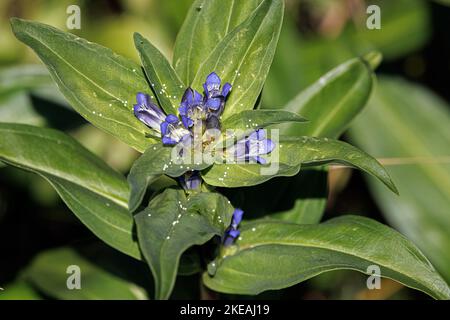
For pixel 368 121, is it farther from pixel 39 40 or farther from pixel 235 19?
pixel 39 40

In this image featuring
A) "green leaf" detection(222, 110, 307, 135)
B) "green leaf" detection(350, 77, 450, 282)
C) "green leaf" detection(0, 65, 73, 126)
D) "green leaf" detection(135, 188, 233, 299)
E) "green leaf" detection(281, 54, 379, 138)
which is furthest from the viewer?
"green leaf" detection(350, 77, 450, 282)

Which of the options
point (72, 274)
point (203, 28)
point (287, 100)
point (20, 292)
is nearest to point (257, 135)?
point (203, 28)

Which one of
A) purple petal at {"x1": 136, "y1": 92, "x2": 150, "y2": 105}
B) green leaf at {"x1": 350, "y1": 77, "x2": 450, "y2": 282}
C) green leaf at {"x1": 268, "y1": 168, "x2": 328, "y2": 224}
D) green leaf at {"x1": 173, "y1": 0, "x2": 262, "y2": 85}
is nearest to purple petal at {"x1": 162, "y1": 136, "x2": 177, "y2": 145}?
purple petal at {"x1": 136, "y1": 92, "x2": 150, "y2": 105}

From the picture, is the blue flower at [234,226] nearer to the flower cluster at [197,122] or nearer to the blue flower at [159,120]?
the flower cluster at [197,122]

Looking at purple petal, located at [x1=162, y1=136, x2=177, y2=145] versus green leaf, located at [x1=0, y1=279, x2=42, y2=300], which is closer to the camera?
purple petal, located at [x1=162, y1=136, x2=177, y2=145]

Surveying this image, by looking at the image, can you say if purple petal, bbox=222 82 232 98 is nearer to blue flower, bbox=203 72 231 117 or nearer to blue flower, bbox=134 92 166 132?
blue flower, bbox=203 72 231 117

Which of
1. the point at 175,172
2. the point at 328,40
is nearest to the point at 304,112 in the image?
the point at 175,172
